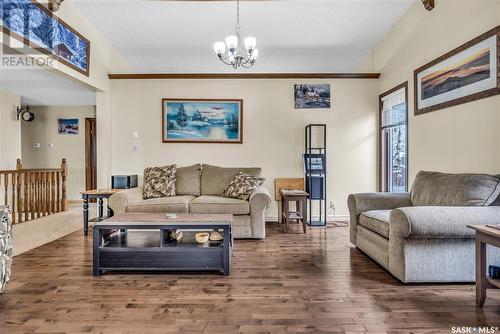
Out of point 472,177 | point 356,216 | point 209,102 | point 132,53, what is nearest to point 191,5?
point 209,102

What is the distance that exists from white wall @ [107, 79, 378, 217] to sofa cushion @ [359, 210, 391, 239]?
1.93m

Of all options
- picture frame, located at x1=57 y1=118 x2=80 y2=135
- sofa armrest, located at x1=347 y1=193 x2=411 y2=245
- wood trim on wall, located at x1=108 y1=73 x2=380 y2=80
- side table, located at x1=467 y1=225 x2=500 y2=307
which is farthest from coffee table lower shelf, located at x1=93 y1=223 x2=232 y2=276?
picture frame, located at x1=57 y1=118 x2=80 y2=135

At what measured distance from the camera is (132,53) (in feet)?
17.5

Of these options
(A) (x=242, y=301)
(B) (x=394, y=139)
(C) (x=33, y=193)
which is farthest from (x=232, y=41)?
(C) (x=33, y=193)

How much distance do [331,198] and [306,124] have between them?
136 centimetres

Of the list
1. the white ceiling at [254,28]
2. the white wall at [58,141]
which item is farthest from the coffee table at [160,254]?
the white wall at [58,141]

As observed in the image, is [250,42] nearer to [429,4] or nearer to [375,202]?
[429,4]

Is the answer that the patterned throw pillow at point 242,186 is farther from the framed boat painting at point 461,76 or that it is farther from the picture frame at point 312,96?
the framed boat painting at point 461,76

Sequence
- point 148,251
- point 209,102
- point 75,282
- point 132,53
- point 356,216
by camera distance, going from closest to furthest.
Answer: point 75,282, point 148,251, point 356,216, point 209,102, point 132,53

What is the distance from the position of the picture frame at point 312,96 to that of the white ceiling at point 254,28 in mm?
707

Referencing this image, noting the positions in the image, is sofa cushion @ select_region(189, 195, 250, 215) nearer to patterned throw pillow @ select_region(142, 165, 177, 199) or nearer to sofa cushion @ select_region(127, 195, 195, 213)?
sofa cushion @ select_region(127, 195, 195, 213)

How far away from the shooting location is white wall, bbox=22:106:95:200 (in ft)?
24.4

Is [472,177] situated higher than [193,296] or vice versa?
[472,177]

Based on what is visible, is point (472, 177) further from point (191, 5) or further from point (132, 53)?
point (132, 53)
